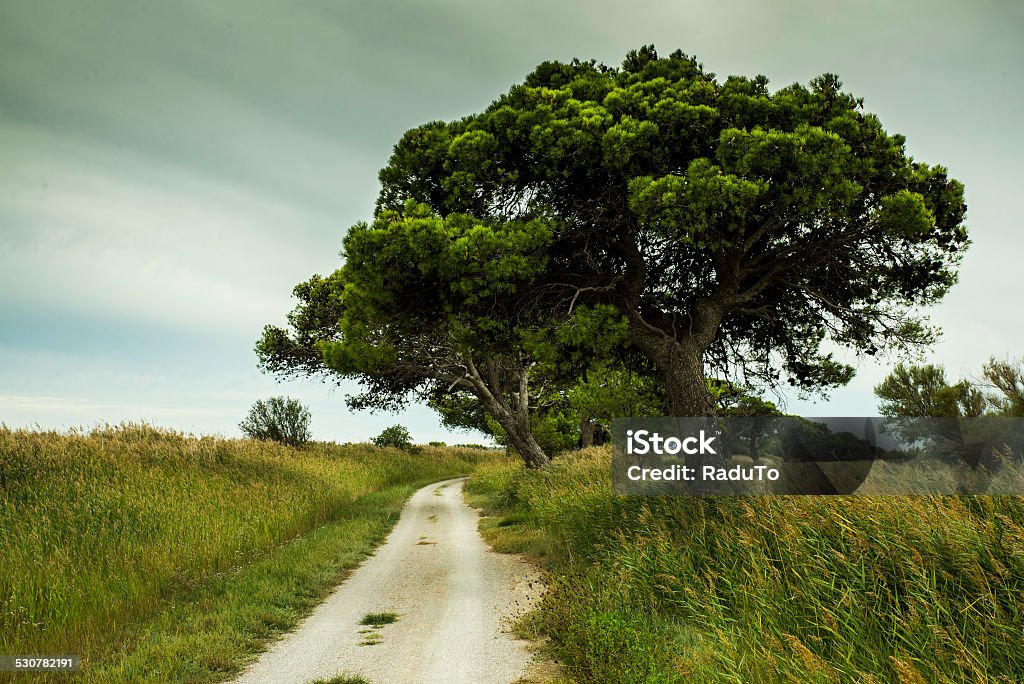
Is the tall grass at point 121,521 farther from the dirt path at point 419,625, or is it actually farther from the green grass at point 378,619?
the green grass at point 378,619

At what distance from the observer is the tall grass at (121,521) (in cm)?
742

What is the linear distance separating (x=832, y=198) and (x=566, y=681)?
8574 millimetres

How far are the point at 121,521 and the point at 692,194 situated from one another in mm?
11069

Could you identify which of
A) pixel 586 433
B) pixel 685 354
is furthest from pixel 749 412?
pixel 685 354

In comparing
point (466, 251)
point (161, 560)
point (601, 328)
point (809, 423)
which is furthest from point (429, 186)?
point (809, 423)

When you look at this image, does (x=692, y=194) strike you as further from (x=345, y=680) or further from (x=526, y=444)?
(x=526, y=444)

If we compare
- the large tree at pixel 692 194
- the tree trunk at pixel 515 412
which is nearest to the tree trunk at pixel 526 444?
the tree trunk at pixel 515 412

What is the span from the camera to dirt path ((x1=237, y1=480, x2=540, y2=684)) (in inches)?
237

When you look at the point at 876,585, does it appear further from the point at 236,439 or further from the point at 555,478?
the point at 236,439

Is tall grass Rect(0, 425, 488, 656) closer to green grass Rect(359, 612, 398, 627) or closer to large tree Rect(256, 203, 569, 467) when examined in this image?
green grass Rect(359, 612, 398, 627)

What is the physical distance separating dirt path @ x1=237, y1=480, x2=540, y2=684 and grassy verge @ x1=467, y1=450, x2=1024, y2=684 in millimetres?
834

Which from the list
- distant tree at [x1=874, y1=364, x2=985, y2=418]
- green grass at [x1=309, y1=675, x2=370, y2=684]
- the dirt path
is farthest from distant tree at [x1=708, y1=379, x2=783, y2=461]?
green grass at [x1=309, y1=675, x2=370, y2=684]

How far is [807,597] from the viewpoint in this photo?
5508mm

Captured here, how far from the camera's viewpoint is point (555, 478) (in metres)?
17.0
